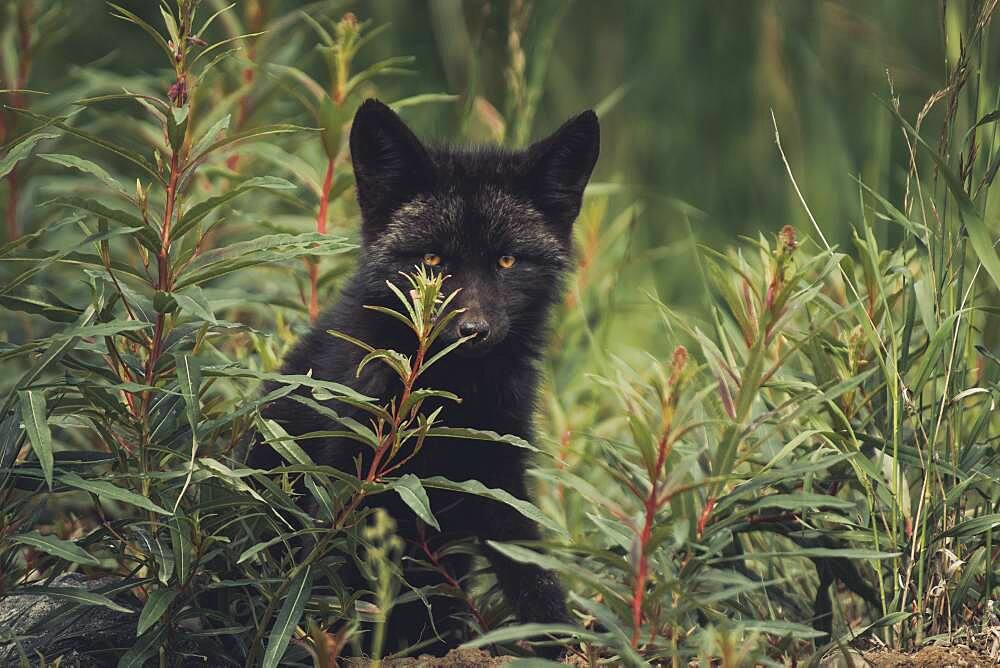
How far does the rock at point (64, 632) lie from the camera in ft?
9.34

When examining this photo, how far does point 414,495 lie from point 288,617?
39cm

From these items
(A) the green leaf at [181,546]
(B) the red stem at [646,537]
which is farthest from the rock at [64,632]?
(B) the red stem at [646,537]

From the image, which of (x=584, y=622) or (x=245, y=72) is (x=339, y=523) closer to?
(x=584, y=622)

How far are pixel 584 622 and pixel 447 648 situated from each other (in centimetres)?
43

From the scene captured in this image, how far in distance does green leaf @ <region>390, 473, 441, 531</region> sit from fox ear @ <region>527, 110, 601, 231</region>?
5.25 ft

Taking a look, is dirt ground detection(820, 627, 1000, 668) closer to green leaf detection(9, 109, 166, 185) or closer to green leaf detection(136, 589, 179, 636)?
green leaf detection(136, 589, 179, 636)

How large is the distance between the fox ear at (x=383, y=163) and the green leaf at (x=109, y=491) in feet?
4.89

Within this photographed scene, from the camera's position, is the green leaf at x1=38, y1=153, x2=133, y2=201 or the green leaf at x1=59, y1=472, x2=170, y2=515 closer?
the green leaf at x1=59, y1=472, x2=170, y2=515

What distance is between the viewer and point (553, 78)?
7520mm

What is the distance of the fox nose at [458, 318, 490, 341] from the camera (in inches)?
135

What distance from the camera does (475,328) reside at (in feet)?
11.2

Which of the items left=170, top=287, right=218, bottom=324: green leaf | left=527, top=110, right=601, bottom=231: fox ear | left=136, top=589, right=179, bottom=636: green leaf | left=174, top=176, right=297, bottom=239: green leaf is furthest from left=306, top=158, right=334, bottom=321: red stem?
left=136, top=589, right=179, bottom=636: green leaf

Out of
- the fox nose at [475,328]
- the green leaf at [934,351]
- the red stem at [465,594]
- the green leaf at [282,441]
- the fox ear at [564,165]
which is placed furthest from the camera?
the fox ear at [564,165]

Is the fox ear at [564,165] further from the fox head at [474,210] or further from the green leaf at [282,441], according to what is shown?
the green leaf at [282,441]
